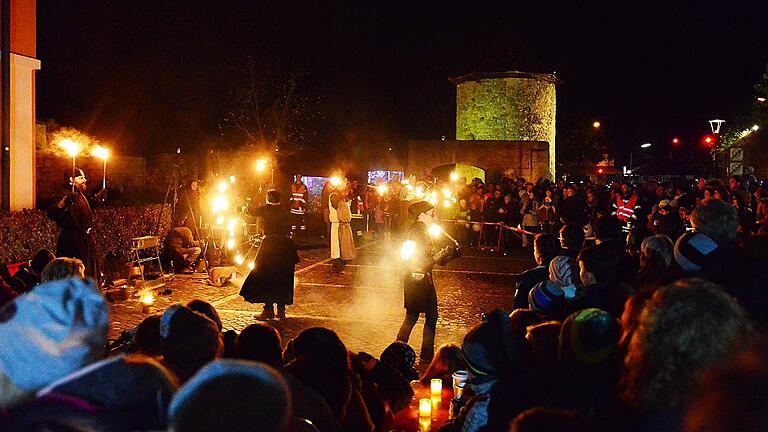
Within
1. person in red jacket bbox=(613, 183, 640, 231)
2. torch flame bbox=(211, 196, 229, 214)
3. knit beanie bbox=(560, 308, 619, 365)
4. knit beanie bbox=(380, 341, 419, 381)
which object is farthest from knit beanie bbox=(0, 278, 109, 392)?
person in red jacket bbox=(613, 183, 640, 231)

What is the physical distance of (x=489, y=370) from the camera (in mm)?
3760

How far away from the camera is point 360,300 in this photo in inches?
482

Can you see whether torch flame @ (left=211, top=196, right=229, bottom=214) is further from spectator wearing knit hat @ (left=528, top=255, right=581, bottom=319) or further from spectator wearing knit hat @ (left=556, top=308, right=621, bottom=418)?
spectator wearing knit hat @ (left=556, top=308, right=621, bottom=418)

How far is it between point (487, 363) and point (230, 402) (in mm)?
2228

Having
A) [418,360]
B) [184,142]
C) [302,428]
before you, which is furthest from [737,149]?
[184,142]

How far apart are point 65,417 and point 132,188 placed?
24691 mm

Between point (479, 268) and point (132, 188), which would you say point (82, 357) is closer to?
point (479, 268)

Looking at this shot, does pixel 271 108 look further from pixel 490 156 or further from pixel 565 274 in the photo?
pixel 565 274

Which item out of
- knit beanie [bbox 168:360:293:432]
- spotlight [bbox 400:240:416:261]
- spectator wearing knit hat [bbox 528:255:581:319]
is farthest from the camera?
spotlight [bbox 400:240:416:261]

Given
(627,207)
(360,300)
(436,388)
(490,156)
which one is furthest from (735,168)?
(490,156)

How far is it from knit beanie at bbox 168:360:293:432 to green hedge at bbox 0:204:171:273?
10842 mm

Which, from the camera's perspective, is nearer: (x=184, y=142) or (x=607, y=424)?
(x=607, y=424)

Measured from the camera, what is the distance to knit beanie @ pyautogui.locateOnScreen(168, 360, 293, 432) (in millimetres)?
1727

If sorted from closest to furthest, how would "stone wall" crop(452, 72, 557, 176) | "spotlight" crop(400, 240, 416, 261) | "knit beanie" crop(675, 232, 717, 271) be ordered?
"knit beanie" crop(675, 232, 717, 271), "spotlight" crop(400, 240, 416, 261), "stone wall" crop(452, 72, 557, 176)
